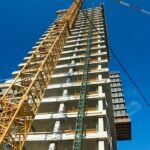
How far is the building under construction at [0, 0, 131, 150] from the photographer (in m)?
27.6

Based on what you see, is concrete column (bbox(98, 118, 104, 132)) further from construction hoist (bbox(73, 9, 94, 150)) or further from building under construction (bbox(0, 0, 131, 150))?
construction hoist (bbox(73, 9, 94, 150))

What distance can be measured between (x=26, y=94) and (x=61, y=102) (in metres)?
8.04

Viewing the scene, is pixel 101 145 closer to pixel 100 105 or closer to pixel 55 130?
pixel 55 130

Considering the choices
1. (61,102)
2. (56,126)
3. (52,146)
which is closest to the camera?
(52,146)

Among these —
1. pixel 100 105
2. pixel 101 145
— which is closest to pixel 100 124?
pixel 101 145

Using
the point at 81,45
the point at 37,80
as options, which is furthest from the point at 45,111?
the point at 81,45

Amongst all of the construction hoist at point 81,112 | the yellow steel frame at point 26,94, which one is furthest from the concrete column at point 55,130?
the yellow steel frame at point 26,94

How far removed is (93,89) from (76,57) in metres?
10.0

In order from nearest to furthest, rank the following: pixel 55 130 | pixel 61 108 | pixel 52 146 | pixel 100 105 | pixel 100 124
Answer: pixel 52 146
pixel 55 130
pixel 100 124
pixel 100 105
pixel 61 108

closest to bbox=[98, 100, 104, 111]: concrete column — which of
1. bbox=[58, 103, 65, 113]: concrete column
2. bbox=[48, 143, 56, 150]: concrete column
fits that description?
bbox=[58, 103, 65, 113]: concrete column

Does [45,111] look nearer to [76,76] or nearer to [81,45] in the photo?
[76,76]

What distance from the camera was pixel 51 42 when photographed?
42219 millimetres

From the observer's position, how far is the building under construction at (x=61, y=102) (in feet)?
90.7

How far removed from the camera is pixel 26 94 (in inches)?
1109
